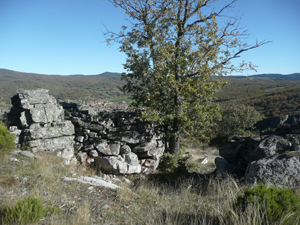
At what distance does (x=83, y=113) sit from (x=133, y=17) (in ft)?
22.0

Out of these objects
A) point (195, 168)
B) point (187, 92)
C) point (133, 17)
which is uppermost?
point (133, 17)

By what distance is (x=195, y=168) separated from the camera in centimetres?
1105

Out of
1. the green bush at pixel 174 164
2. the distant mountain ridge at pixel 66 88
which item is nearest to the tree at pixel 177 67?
the green bush at pixel 174 164

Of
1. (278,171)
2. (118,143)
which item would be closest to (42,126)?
(118,143)

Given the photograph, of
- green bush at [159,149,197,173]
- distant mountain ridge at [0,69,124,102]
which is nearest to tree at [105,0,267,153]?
green bush at [159,149,197,173]

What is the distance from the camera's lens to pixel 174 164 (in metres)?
10.6

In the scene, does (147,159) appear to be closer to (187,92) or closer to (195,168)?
(195,168)

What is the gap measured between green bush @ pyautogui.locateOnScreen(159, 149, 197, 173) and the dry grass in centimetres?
285

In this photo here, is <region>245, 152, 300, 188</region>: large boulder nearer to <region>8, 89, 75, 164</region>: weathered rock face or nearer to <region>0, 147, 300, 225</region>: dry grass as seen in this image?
<region>0, 147, 300, 225</region>: dry grass

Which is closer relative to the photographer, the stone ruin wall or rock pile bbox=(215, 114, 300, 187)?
rock pile bbox=(215, 114, 300, 187)

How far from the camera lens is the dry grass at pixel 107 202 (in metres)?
4.29

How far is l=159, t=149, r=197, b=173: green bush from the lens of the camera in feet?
35.1

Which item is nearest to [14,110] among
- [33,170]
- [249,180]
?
[33,170]

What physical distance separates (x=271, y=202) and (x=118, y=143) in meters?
7.69
